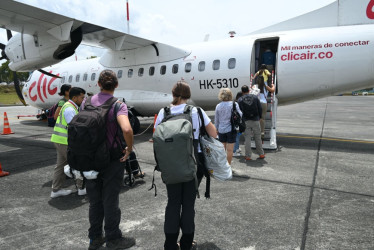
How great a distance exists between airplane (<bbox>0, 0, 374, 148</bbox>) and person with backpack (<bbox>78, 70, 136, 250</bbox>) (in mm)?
5758

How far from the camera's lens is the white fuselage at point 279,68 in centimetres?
752

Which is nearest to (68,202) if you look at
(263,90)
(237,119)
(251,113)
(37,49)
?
(237,119)

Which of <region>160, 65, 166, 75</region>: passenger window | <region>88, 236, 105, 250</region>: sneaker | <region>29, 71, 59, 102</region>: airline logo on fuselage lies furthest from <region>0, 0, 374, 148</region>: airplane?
<region>88, 236, 105, 250</region>: sneaker

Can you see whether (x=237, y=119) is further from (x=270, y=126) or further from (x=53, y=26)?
(x=53, y=26)

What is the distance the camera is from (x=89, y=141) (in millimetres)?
2797

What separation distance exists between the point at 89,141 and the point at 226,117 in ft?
10.5

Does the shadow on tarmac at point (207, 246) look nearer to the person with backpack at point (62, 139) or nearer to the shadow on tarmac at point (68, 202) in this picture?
the shadow on tarmac at point (68, 202)

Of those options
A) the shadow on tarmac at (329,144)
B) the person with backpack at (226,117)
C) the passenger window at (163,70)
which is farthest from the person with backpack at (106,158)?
the passenger window at (163,70)

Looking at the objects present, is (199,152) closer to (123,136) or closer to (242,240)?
(123,136)

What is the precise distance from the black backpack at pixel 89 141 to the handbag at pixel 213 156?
1093 mm

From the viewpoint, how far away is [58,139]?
15.2 ft

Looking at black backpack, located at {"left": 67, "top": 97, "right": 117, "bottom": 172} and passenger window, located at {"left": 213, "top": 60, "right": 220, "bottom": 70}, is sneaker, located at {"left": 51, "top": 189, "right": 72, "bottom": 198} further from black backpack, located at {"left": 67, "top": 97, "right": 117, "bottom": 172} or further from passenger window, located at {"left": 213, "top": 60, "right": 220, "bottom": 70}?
passenger window, located at {"left": 213, "top": 60, "right": 220, "bottom": 70}

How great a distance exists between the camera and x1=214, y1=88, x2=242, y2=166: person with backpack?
5.30 meters

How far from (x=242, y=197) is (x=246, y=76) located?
535cm
